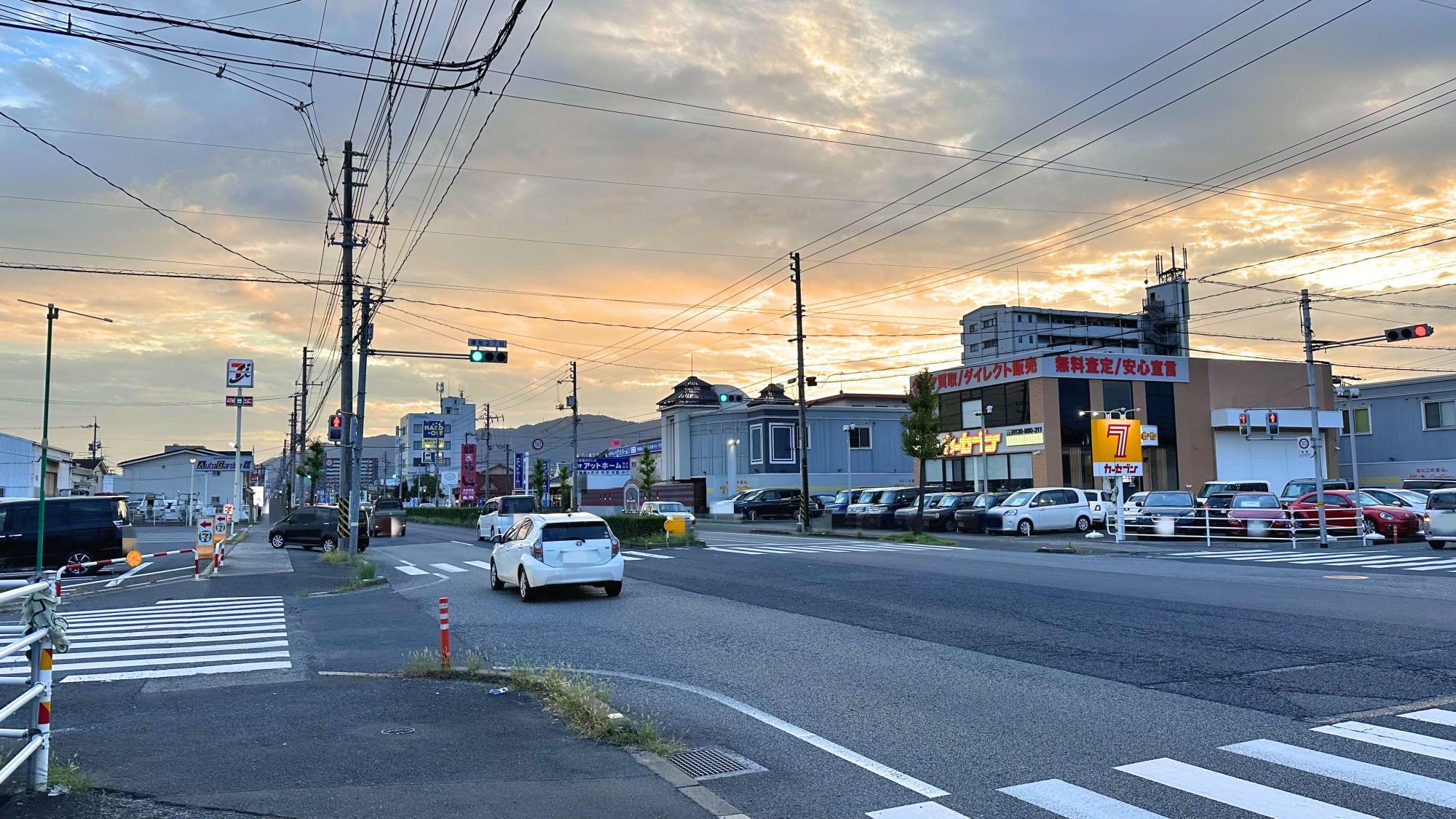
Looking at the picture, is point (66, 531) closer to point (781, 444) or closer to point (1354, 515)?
point (1354, 515)

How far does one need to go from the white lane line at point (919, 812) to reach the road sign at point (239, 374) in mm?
43922

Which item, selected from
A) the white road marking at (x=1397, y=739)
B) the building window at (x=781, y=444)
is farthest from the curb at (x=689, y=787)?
the building window at (x=781, y=444)

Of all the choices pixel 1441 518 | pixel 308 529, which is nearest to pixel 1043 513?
pixel 1441 518

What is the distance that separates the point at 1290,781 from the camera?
612 centimetres

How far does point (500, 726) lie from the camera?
7754mm

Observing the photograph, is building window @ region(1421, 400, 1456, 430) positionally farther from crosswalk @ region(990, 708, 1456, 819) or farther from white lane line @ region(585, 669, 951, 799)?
white lane line @ region(585, 669, 951, 799)

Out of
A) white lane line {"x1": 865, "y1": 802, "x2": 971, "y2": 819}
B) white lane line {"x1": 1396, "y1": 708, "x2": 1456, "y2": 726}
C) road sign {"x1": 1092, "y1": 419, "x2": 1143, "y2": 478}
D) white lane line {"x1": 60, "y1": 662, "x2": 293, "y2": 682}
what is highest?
road sign {"x1": 1092, "y1": 419, "x2": 1143, "y2": 478}

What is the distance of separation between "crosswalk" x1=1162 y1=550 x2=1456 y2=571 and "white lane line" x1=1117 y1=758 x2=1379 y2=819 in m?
17.2

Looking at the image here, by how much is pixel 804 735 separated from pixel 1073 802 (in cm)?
233

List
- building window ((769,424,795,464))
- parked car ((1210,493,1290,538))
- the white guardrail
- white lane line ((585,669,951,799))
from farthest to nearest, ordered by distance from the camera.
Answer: building window ((769,424,795,464)) < parked car ((1210,493,1290,538)) < white lane line ((585,669,951,799)) < the white guardrail

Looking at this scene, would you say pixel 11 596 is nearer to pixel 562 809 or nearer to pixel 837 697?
pixel 562 809

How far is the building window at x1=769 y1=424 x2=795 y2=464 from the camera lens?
74.2 metres

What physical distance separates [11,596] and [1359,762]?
8.18 m

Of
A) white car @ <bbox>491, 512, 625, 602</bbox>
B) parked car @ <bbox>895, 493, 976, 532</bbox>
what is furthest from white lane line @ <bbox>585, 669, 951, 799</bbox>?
parked car @ <bbox>895, 493, 976, 532</bbox>
